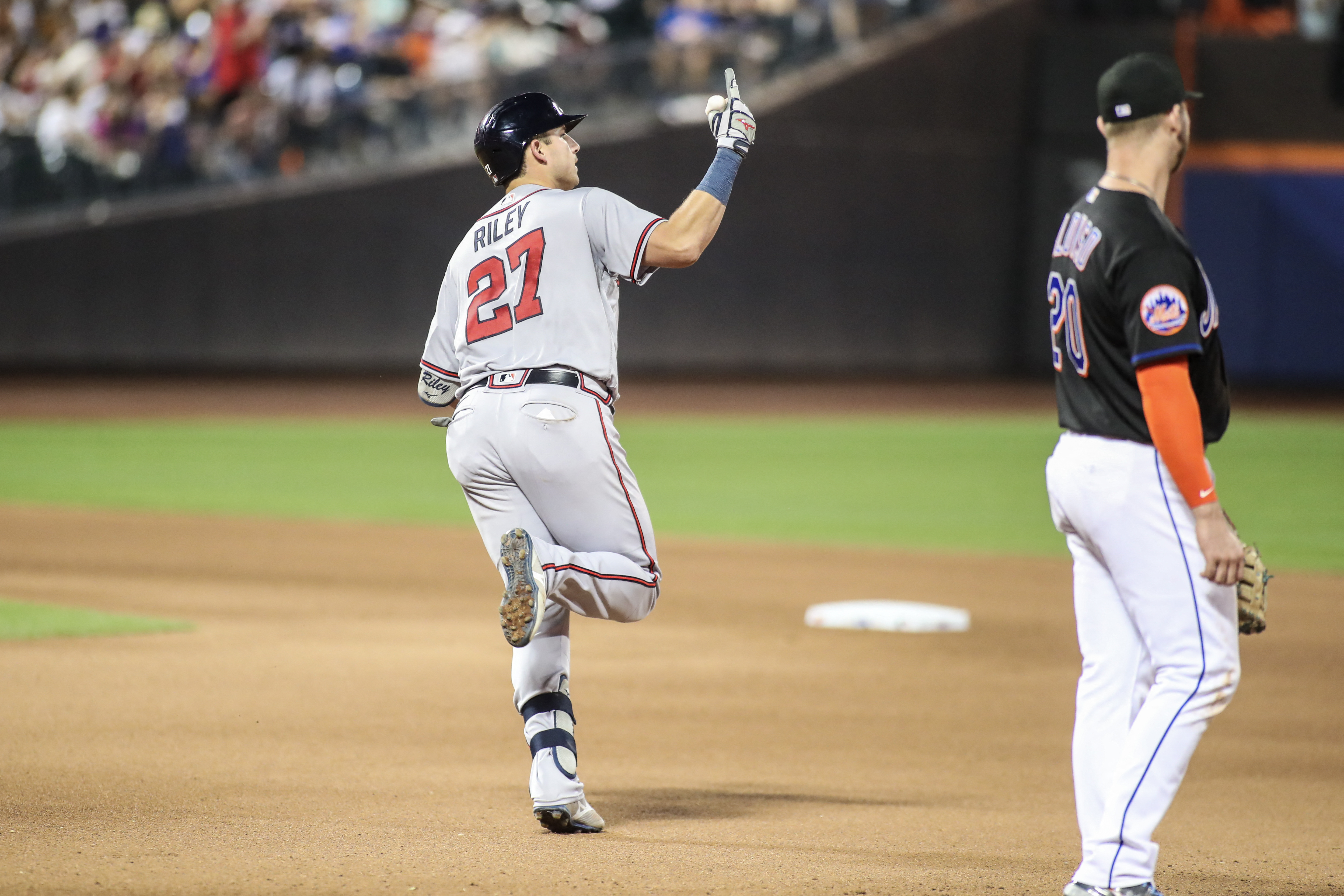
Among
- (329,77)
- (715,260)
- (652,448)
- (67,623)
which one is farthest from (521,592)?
(715,260)

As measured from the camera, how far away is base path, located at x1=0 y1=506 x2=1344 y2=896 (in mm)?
4344

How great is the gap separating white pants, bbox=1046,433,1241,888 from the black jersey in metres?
0.10

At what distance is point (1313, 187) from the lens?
2783cm

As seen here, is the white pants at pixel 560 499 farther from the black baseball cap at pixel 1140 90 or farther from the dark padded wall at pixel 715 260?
the dark padded wall at pixel 715 260

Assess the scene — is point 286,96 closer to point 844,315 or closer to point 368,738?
point 844,315

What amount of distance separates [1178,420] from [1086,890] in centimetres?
109

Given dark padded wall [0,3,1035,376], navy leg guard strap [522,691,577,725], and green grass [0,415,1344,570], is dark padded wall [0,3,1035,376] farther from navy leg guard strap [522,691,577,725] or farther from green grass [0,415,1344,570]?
navy leg guard strap [522,691,577,725]

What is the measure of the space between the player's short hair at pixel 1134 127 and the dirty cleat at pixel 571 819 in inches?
89.2

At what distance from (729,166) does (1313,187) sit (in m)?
25.6

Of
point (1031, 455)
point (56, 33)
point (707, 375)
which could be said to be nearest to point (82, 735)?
point (1031, 455)

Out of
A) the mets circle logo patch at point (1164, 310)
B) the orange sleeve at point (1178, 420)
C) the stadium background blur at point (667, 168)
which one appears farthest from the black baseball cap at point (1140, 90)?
the stadium background blur at point (667, 168)

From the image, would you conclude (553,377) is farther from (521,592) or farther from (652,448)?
(652,448)

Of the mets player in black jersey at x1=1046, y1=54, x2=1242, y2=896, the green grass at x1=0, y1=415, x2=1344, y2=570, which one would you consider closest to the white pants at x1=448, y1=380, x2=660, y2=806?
the mets player in black jersey at x1=1046, y1=54, x2=1242, y2=896

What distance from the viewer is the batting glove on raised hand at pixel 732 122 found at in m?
4.69
